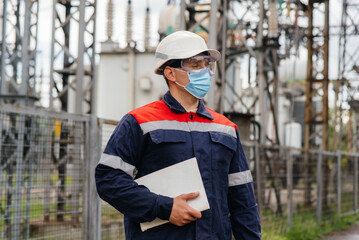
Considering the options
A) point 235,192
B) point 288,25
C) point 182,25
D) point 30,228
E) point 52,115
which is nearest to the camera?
point 235,192

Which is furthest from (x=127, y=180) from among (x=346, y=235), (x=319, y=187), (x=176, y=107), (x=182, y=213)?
(x=319, y=187)

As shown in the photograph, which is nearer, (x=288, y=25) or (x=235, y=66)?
(x=235, y=66)

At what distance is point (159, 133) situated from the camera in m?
3.32

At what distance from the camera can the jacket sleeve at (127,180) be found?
320 centimetres

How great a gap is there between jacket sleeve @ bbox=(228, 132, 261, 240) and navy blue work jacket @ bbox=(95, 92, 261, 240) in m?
0.04

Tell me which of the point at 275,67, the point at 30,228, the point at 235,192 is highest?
the point at 275,67

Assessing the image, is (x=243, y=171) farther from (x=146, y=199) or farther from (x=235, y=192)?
(x=146, y=199)

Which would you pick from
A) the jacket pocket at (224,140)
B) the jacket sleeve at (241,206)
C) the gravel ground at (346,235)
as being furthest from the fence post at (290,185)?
the jacket pocket at (224,140)

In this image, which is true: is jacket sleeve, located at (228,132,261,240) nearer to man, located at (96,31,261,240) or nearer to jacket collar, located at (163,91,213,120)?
man, located at (96,31,261,240)

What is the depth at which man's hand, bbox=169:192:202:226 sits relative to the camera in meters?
3.19

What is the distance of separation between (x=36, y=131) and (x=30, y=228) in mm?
1219

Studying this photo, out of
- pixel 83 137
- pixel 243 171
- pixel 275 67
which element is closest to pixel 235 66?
pixel 275 67

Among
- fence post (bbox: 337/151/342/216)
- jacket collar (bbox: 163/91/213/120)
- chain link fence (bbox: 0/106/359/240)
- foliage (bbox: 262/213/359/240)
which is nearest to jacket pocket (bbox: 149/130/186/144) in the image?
jacket collar (bbox: 163/91/213/120)

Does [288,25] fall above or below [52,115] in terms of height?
above
